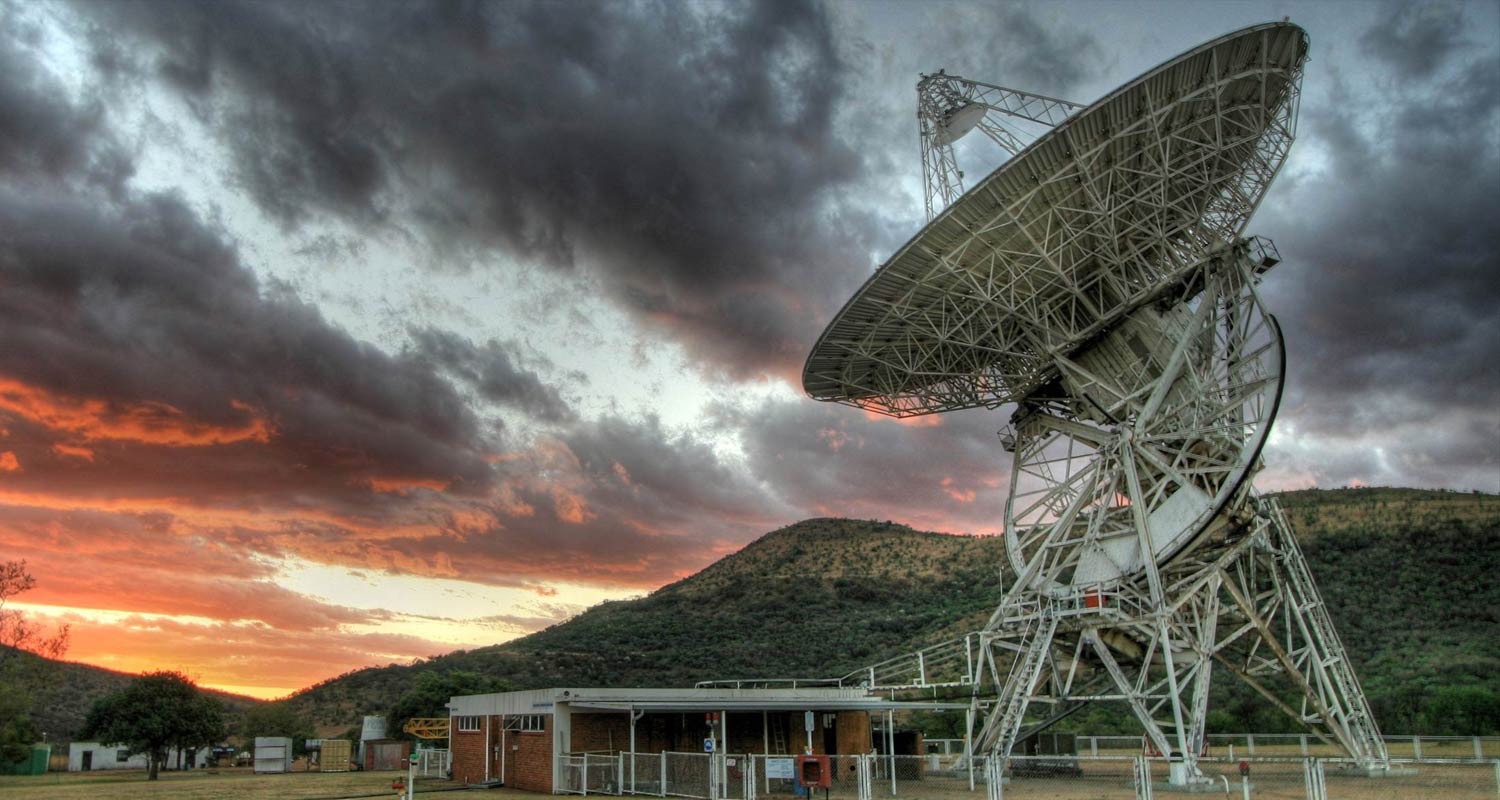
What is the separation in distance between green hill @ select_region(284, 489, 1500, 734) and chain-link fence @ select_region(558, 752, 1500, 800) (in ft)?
51.6

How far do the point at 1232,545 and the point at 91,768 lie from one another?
58.0 metres

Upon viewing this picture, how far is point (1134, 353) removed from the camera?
97.2 feet

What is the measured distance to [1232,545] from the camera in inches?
1085

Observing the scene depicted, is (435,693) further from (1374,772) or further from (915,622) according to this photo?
(1374,772)

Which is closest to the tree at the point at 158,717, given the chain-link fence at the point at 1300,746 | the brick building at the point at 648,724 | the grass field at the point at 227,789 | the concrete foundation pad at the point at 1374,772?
the grass field at the point at 227,789

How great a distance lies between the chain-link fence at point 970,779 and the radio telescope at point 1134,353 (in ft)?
3.28

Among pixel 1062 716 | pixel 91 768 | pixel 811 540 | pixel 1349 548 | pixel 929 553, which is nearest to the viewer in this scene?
pixel 1062 716

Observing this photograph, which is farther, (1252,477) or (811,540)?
(811,540)

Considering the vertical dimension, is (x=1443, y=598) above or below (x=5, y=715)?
above

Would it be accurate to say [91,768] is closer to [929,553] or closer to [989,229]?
[989,229]

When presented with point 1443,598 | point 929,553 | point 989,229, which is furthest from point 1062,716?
point 929,553

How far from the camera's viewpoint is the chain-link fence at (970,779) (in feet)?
74.6

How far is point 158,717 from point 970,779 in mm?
40604

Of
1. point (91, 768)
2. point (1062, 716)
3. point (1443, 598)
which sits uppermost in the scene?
point (1443, 598)
